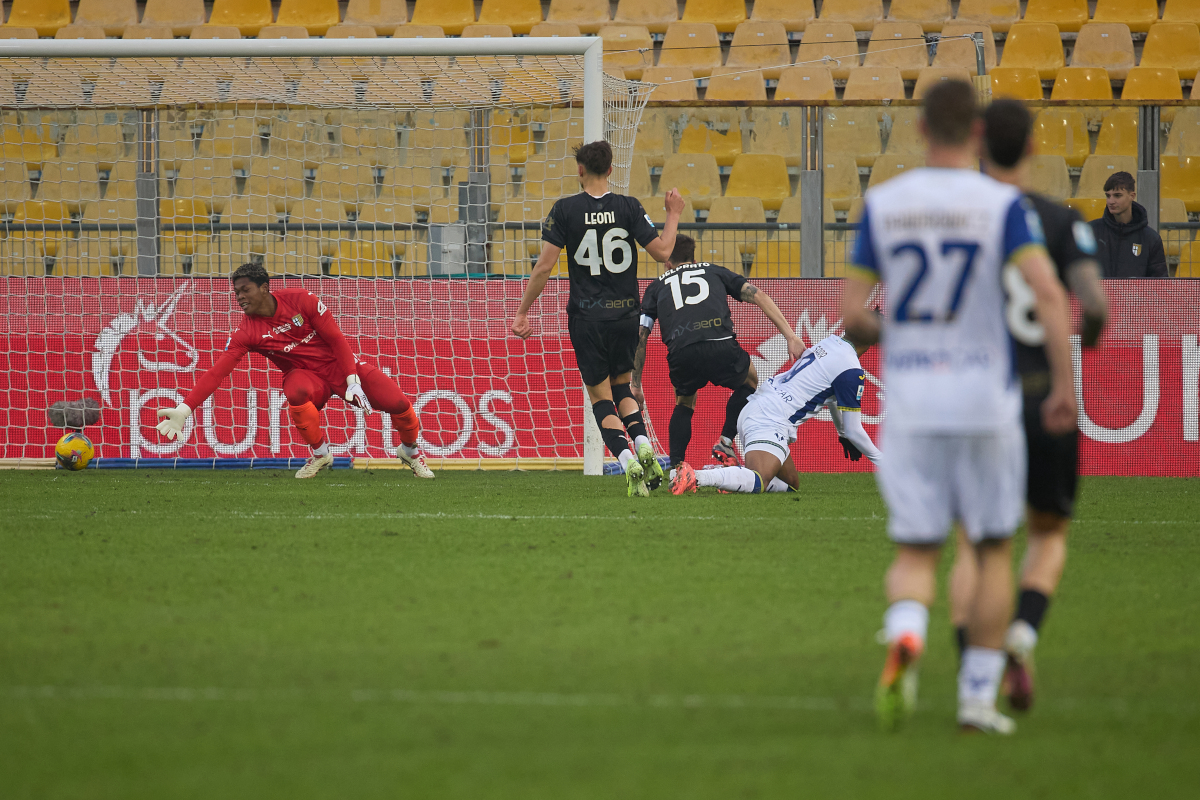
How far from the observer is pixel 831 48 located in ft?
48.6

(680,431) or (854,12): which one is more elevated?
(854,12)

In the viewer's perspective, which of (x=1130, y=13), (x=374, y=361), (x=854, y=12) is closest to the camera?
(x=374, y=361)

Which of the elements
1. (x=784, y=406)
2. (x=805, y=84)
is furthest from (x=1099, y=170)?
(x=784, y=406)

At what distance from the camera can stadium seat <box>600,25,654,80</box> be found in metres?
14.8

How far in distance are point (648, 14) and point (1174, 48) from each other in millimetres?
6283

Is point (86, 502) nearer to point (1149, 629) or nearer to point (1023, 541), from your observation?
point (1023, 541)

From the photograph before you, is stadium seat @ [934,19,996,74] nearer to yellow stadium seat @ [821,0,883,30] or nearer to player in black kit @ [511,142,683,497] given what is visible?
yellow stadium seat @ [821,0,883,30]

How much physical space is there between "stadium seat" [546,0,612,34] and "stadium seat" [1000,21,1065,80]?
4905 millimetres


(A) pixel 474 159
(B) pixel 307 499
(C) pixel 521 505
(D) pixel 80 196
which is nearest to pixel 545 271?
(C) pixel 521 505

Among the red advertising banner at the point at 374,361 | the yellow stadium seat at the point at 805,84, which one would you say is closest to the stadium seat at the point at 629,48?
the yellow stadium seat at the point at 805,84

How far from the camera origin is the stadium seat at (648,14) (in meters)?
15.6

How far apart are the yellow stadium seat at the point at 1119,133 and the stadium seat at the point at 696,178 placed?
12.8 ft

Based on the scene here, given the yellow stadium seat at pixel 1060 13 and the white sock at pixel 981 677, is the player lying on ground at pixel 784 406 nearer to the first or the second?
the white sock at pixel 981 677

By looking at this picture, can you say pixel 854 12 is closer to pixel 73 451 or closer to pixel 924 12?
pixel 924 12
